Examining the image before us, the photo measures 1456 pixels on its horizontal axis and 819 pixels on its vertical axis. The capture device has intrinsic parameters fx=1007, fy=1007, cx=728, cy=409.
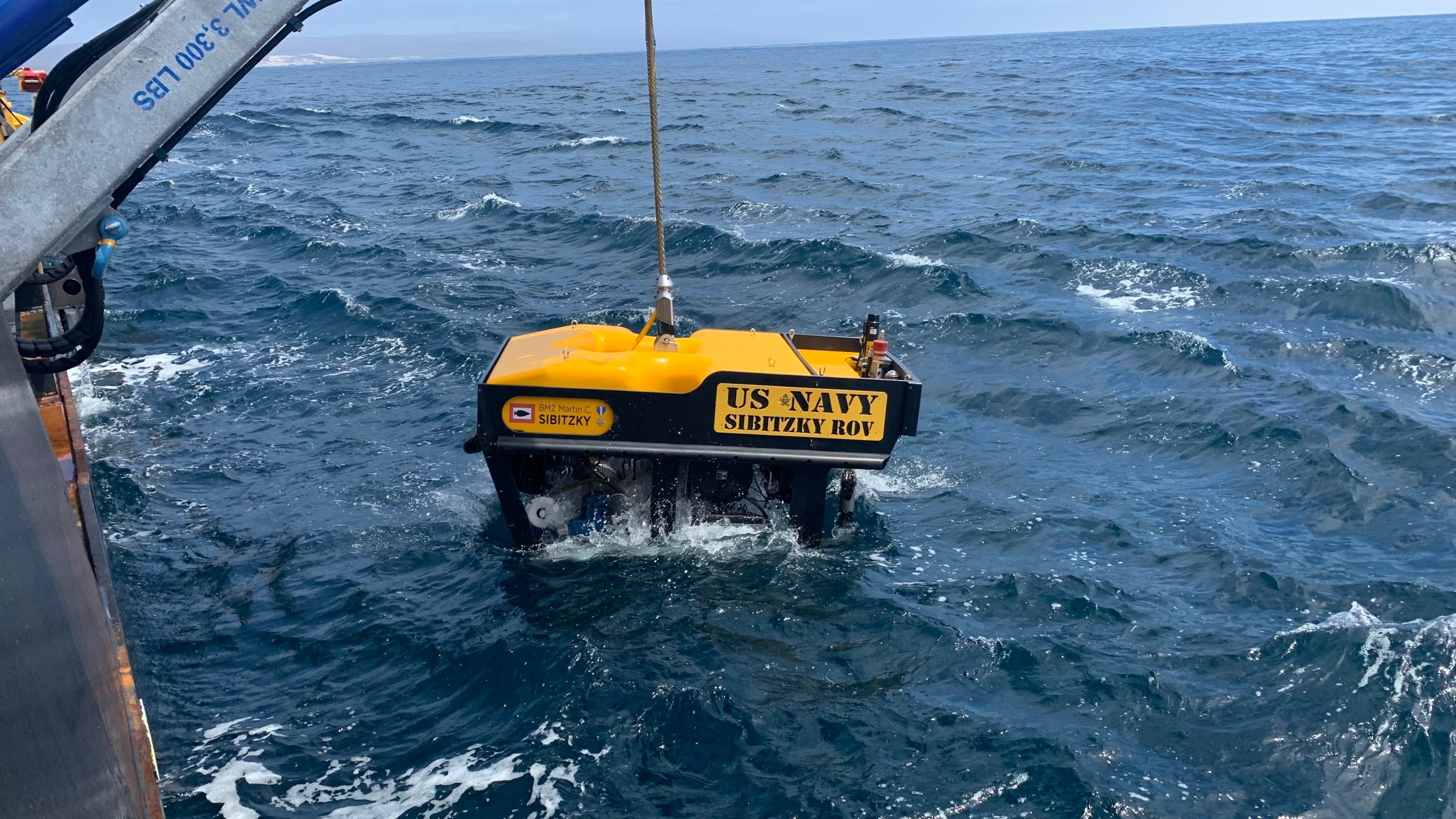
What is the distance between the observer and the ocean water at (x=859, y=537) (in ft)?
21.9

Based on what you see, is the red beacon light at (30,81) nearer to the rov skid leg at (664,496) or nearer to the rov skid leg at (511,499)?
the rov skid leg at (511,499)

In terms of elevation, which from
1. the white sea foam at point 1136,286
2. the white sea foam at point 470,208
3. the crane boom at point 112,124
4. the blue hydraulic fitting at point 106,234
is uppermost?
the crane boom at point 112,124

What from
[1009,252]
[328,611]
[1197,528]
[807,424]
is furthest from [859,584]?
[1009,252]

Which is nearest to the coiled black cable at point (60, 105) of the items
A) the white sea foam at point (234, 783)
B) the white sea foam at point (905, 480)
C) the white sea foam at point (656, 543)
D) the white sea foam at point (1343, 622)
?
the white sea foam at point (234, 783)

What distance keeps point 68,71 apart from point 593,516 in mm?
5113

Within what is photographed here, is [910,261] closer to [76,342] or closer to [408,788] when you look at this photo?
[408,788]

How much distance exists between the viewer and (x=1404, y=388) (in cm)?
1309

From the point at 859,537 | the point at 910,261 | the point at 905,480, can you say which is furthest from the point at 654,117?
the point at 910,261

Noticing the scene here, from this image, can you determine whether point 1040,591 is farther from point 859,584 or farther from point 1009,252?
point 1009,252

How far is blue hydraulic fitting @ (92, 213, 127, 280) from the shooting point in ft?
16.8

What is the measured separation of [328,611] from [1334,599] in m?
8.46

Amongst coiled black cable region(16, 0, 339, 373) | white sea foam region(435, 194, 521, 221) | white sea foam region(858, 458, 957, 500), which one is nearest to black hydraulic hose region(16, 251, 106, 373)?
coiled black cable region(16, 0, 339, 373)

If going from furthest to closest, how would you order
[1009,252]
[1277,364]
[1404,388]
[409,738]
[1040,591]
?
1. [1009,252]
2. [1277,364]
3. [1404,388]
4. [1040,591]
5. [409,738]

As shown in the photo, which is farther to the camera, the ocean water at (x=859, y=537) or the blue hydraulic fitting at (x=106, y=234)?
the ocean water at (x=859, y=537)
